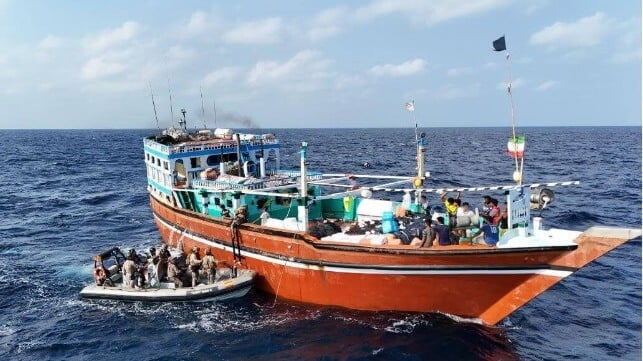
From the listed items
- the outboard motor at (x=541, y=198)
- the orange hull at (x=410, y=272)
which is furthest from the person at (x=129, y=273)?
the outboard motor at (x=541, y=198)

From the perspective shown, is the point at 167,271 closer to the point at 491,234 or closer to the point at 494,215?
the point at 491,234

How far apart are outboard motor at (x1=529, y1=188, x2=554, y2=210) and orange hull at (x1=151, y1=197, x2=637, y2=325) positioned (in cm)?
193

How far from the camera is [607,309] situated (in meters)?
17.2

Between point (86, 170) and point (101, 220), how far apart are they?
34.1m

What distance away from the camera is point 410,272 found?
14.9m

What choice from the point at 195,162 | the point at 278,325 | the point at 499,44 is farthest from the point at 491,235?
the point at 195,162

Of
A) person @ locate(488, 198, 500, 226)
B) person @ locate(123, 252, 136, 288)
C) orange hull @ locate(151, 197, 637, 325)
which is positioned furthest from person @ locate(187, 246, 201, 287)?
person @ locate(488, 198, 500, 226)

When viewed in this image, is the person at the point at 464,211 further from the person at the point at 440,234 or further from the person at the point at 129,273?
the person at the point at 129,273

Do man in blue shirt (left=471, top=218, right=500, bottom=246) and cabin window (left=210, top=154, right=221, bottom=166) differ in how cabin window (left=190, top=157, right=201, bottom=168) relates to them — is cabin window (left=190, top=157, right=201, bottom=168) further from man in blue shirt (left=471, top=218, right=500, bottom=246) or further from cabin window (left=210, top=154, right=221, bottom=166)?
man in blue shirt (left=471, top=218, right=500, bottom=246)

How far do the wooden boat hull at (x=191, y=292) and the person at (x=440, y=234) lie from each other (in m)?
7.05

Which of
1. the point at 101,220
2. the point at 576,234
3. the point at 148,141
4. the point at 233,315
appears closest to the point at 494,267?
the point at 576,234

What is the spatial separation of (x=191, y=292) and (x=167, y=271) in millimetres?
1813

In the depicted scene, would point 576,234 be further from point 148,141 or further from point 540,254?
point 148,141

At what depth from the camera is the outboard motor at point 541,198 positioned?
47.6ft
